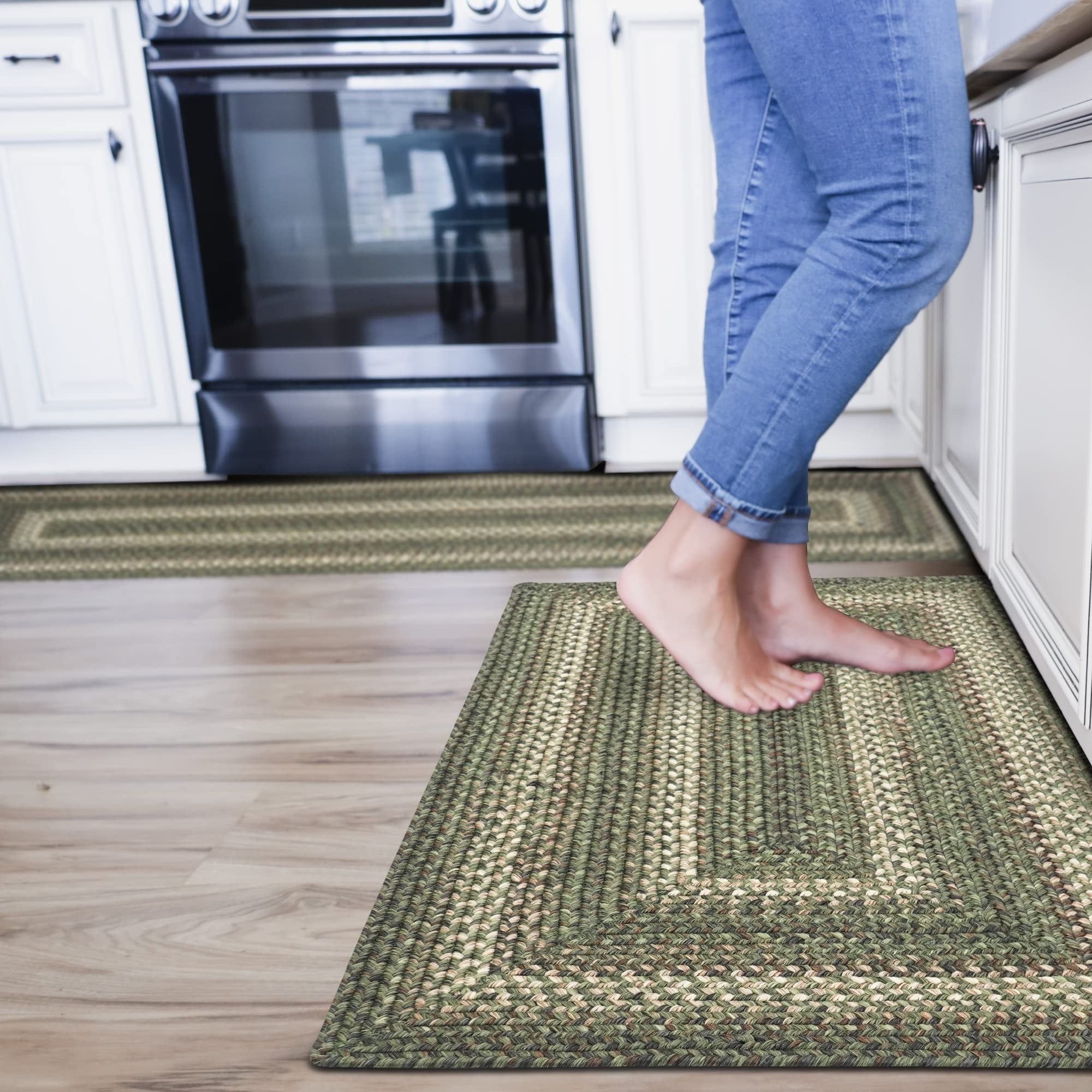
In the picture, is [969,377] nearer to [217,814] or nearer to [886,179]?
[886,179]

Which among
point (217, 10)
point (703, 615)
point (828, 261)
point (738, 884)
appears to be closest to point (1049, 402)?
point (828, 261)

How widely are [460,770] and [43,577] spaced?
33.9 inches

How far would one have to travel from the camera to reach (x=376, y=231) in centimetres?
183

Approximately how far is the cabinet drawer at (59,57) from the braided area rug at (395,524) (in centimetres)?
64

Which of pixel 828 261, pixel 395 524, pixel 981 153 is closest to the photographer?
pixel 828 261

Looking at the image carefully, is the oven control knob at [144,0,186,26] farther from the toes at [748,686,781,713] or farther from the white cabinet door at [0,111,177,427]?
the toes at [748,686,781,713]

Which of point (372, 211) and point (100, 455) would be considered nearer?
point (372, 211)

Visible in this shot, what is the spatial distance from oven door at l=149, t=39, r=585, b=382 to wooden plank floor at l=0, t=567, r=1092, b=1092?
20.5 inches

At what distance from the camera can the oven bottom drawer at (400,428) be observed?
73.9 inches

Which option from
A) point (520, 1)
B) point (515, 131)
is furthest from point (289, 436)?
point (520, 1)

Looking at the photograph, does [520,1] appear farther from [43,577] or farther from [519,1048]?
[519,1048]

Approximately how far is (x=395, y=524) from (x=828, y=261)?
941 millimetres

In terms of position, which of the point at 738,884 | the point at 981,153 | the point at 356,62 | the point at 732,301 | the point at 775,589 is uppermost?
the point at 356,62

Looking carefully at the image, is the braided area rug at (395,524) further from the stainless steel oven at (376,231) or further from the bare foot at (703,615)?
the bare foot at (703,615)
